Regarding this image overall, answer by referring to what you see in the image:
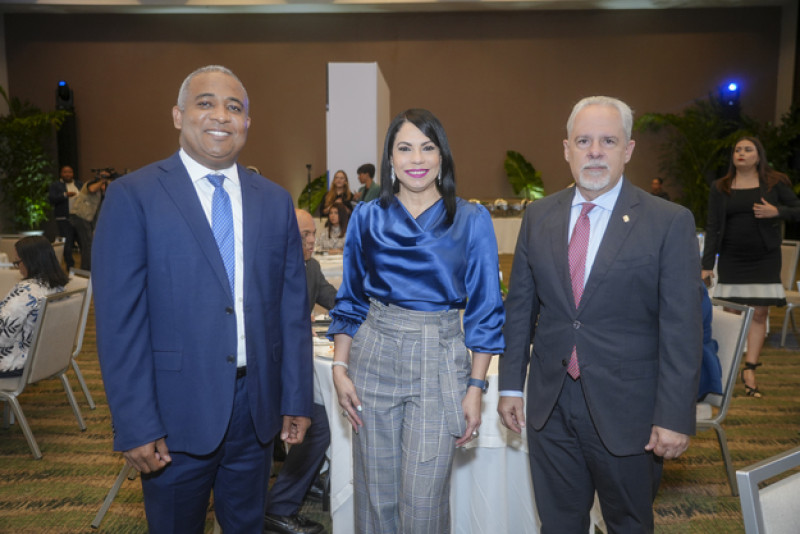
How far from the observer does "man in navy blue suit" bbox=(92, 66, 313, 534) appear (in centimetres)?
171

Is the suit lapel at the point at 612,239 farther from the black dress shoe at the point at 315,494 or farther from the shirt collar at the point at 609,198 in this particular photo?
the black dress shoe at the point at 315,494

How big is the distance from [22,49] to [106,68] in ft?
5.63

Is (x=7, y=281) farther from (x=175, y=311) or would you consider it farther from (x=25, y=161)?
(x=25, y=161)

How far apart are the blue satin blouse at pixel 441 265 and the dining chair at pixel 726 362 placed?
1765 millimetres

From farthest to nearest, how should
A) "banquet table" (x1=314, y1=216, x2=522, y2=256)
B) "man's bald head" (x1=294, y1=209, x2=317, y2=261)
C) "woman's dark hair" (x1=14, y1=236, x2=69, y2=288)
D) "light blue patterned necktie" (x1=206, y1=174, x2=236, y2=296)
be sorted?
"banquet table" (x1=314, y1=216, x2=522, y2=256)
"woman's dark hair" (x1=14, y1=236, x2=69, y2=288)
"man's bald head" (x1=294, y1=209, x2=317, y2=261)
"light blue patterned necktie" (x1=206, y1=174, x2=236, y2=296)

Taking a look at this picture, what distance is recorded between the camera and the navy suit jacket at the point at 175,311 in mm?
1708

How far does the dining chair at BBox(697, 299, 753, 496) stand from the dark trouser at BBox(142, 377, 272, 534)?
2.20 meters

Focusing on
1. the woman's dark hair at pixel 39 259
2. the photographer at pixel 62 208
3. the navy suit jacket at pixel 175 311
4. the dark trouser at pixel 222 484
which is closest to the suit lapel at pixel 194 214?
the navy suit jacket at pixel 175 311

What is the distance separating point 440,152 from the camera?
6.60 feet

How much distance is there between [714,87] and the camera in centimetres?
1378

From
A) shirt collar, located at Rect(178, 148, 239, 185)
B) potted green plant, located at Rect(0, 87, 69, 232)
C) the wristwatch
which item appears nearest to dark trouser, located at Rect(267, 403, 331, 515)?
the wristwatch

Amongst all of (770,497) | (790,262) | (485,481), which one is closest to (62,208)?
(790,262)

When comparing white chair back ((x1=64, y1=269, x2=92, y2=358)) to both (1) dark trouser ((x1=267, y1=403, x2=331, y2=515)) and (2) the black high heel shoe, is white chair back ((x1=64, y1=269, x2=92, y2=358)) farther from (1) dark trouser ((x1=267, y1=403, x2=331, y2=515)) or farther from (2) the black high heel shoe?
(2) the black high heel shoe

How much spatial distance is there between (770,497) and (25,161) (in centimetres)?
1457
